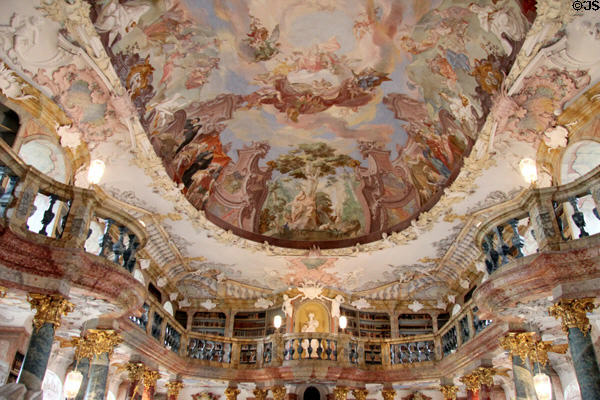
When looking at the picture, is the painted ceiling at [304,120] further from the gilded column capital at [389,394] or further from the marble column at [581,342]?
the marble column at [581,342]

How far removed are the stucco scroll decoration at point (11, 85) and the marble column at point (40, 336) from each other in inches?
192

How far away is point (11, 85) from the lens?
37.2 feet

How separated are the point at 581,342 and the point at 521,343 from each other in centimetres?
358

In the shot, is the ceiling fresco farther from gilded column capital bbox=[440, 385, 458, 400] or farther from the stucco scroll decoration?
gilded column capital bbox=[440, 385, 458, 400]

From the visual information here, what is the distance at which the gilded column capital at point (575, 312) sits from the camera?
9234 mm

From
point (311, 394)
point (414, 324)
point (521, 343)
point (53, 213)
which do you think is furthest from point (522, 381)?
point (53, 213)

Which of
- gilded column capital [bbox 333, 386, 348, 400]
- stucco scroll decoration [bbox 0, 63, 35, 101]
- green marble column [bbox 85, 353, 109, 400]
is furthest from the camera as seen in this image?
gilded column capital [bbox 333, 386, 348, 400]

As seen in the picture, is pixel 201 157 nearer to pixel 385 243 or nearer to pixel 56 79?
pixel 56 79

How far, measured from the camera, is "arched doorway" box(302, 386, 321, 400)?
20203 millimetres

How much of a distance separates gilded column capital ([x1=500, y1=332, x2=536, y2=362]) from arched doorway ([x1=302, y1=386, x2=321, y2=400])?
975 cm

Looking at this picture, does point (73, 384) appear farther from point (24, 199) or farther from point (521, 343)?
point (521, 343)

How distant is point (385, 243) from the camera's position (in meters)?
18.8

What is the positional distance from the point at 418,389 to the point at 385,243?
22.8 ft

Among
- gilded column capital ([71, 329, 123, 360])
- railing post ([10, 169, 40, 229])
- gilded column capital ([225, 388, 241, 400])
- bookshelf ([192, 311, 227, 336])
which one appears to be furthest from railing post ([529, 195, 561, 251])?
bookshelf ([192, 311, 227, 336])
